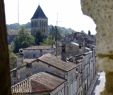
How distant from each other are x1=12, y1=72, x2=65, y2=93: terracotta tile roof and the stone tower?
66.7 meters

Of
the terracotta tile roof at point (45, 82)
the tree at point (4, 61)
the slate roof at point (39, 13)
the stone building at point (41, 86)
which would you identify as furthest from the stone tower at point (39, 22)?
the tree at point (4, 61)

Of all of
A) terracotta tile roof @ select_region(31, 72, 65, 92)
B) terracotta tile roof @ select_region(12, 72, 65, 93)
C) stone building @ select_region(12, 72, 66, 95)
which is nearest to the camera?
stone building @ select_region(12, 72, 66, 95)

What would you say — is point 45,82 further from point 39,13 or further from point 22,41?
point 39,13

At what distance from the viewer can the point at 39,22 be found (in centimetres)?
9775

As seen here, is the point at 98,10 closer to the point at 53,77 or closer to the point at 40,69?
the point at 53,77

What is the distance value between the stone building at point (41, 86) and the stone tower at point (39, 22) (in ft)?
219

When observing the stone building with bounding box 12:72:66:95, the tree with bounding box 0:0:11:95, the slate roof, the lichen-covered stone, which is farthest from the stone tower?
the tree with bounding box 0:0:11:95

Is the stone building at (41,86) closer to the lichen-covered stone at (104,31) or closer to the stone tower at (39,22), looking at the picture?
Result: the lichen-covered stone at (104,31)

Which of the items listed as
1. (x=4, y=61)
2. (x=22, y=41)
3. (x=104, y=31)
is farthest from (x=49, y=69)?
(x=22, y=41)

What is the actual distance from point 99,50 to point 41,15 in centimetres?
9341

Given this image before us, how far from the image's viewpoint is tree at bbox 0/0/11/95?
6.67 ft

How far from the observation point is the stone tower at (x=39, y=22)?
95500 mm

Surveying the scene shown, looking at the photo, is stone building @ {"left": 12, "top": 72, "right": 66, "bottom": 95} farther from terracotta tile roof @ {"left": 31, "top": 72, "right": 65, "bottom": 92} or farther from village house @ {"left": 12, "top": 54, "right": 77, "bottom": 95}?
village house @ {"left": 12, "top": 54, "right": 77, "bottom": 95}

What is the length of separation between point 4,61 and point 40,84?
2299 centimetres
